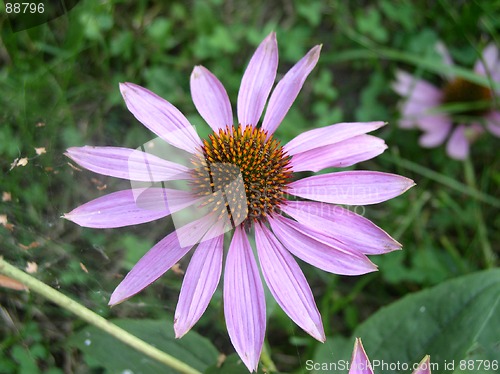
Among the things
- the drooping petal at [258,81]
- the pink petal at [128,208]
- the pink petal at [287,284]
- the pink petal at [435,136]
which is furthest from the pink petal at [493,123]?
the pink petal at [128,208]

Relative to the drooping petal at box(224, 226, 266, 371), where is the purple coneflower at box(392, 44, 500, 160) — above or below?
above

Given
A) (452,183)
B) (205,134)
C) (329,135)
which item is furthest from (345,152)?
(452,183)

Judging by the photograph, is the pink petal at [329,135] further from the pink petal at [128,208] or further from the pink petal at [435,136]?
the pink petal at [435,136]

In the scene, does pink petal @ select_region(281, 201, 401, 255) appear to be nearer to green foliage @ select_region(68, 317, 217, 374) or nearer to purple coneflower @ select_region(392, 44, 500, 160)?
green foliage @ select_region(68, 317, 217, 374)

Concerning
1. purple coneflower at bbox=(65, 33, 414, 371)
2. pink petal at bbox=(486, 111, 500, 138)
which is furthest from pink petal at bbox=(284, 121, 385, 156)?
pink petal at bbox=(486, 111, 500, 138)

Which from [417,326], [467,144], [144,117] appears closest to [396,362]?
[417,326]

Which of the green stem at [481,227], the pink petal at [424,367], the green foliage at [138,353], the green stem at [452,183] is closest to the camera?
the pink petal at [424,367]

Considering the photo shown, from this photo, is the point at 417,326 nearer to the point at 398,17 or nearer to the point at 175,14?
the point at 398,17
